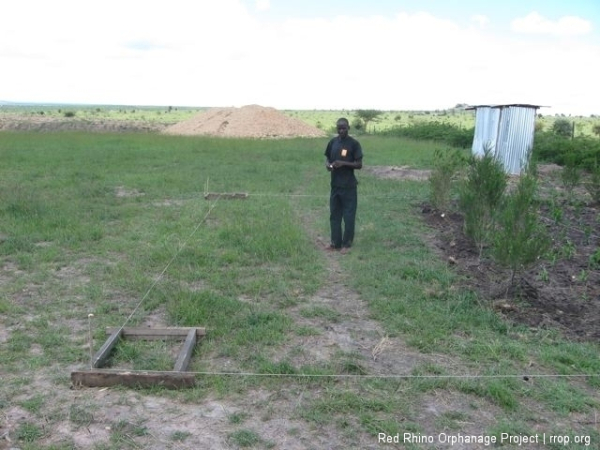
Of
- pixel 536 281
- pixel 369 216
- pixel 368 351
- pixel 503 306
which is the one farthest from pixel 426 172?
pixel 368 351

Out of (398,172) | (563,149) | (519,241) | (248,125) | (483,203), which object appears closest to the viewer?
(519,241)

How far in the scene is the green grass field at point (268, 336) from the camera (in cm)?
318

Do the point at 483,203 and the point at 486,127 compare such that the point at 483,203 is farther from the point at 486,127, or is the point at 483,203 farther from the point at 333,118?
the point at 333,118

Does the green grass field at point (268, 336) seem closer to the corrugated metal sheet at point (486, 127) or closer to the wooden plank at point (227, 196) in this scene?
the wooden plank at point (227, 196)

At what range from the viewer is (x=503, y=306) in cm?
490

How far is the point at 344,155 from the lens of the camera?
259 inches

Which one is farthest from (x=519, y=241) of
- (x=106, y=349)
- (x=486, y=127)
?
(x=486, y=127)

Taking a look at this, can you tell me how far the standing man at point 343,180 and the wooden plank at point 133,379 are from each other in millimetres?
3531

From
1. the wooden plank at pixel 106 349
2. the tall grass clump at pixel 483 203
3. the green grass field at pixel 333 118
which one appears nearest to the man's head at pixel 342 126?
the tall grass clump at pixel 483 203

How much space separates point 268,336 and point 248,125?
98.4 feet

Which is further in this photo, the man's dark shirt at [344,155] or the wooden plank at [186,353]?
the man's dark shirt at [344,155]

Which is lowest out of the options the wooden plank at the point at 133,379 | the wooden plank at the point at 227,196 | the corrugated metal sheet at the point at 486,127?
the wooden plank at the point at 133,379

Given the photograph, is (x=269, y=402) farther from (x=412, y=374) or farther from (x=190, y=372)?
(x=412, y=374)

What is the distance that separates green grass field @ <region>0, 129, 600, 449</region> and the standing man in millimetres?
296
